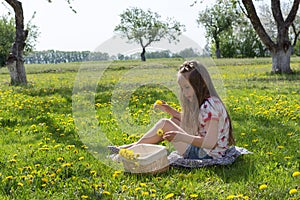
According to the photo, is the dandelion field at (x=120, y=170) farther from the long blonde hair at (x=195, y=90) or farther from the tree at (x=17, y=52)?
the tree at (x=17, y=52)

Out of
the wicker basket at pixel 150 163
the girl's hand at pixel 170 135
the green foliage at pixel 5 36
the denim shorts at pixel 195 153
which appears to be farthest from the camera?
the green foliage at pixel 5 36

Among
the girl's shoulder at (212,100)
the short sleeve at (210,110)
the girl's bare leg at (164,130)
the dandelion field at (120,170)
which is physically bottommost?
the dandelion field at (120,170)

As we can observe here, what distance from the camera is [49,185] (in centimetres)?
358

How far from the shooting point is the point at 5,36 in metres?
43.3

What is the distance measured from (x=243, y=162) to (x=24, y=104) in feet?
17.9

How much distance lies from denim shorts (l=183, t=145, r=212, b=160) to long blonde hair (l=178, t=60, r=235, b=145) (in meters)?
0.16

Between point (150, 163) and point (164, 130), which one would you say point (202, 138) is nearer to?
point (164, 130)

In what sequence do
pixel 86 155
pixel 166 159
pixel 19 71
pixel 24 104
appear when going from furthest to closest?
pixel 19 71, pixel 24 104, pixel 86 155, pixel 166 159

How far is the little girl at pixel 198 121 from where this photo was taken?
391cm

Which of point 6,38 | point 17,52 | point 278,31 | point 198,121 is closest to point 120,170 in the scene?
point 198,121

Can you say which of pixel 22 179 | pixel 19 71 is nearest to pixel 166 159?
pixel 22 179

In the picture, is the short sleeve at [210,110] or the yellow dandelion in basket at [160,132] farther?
the yellow dandelion in basket at [160,132]

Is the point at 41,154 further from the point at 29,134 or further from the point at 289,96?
the point at 289,96

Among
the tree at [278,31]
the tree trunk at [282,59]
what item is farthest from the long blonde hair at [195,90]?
the tree trunk at [282,59]
